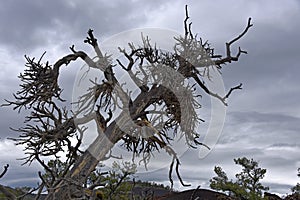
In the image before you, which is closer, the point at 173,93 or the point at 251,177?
the point at 173,93

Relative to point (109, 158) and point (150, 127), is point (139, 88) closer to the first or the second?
point (150, 127)

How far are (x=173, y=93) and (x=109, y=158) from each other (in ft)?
5.88

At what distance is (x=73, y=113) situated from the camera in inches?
340

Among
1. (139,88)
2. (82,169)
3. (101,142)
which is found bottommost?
(82,169)

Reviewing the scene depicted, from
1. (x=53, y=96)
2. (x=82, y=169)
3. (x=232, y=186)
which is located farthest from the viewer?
(x=232, y=186)

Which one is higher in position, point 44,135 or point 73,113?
point 73,113

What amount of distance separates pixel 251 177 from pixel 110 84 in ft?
18.3

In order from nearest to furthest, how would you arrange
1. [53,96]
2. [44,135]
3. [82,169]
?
1. [82,169]
2. [44,135]
3. [53,96]

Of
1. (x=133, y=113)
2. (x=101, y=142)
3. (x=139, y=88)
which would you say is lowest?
(x=101, y=142)

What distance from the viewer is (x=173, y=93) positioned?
8438mm

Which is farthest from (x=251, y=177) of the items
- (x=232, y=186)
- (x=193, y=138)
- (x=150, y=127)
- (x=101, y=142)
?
(x=101, y=142)

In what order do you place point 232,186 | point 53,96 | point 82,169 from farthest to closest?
point 232,186, point 53,96, point 82,169

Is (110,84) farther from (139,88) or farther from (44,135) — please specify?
(44,135)

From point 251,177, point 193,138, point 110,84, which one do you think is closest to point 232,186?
point 251,177
